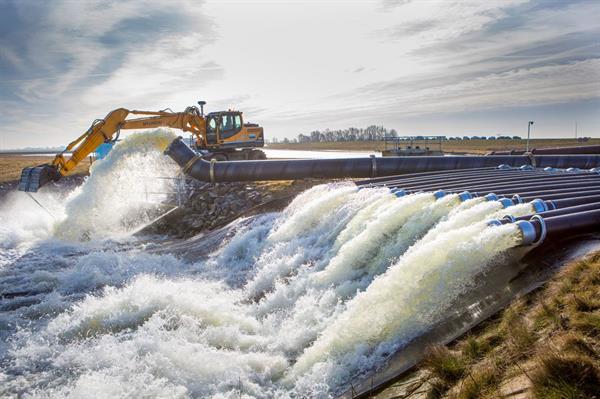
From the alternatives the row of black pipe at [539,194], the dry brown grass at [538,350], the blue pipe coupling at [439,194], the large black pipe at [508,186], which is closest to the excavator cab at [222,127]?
the row of black pipe at [539,194]

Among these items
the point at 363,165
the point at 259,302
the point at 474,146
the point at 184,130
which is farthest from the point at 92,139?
the point at 474,146

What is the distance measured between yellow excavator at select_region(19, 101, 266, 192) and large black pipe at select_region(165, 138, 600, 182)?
3.93m

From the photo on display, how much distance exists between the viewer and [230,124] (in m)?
24.0

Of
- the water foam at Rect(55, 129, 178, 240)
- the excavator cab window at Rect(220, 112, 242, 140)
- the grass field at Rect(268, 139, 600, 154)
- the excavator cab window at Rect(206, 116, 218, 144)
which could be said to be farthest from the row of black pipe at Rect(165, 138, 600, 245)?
the grass field at Rect(268, 139, 600, 154)

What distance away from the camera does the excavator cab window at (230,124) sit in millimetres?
23719

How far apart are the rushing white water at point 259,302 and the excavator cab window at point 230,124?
11.8m

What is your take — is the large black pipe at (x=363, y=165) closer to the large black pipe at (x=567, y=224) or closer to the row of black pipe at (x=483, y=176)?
the row of black pipe at (x=483, y=176)

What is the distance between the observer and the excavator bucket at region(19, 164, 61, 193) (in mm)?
16944

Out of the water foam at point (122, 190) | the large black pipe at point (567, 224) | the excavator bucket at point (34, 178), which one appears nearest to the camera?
the large black pipe at point (567, 224)

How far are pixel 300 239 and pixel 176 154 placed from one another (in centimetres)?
1040

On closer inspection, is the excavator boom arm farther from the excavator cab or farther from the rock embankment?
the rock embankment

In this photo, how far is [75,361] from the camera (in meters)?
6.39

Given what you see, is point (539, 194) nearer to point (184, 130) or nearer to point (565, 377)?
point (565, 377)

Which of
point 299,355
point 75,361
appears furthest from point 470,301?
point 75,361
